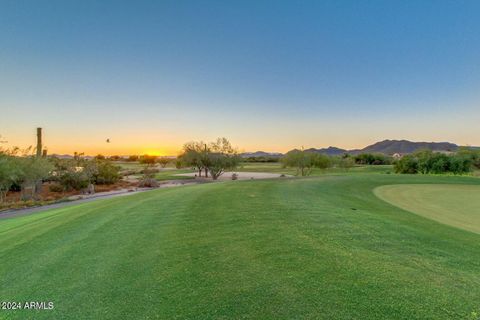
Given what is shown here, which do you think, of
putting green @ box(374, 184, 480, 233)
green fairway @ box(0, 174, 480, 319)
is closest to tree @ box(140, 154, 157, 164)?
putting green @ box(374, 184, 480, 233)

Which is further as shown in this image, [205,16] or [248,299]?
[205,16]

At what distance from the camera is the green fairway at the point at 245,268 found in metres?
2.68

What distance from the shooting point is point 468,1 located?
14.4 m

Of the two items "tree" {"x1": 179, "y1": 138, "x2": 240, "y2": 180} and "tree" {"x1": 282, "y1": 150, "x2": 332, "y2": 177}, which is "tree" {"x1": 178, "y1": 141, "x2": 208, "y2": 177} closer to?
"tree" {"x1": 179, "y1": 138, "x2": 240, "y2": 180}

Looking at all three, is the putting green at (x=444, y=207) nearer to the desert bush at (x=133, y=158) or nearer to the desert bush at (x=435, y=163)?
the desert bush at (x=435, y=163)

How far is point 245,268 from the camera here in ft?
11.7

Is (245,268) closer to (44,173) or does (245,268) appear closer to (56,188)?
(44,173)

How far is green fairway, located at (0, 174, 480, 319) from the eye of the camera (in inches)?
106

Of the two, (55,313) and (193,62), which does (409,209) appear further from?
(193,62)

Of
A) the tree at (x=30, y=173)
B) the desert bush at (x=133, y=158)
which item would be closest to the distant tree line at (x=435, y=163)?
the tree at (x=30, y=173)

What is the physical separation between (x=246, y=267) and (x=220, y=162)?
28.9 metres

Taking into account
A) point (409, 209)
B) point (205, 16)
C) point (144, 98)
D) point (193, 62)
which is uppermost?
point (205, 16)

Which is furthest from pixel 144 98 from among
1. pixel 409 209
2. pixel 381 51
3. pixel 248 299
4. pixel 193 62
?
pixel 248 299

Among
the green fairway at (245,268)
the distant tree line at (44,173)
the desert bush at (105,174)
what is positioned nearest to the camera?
the green fairway at (245,268)
